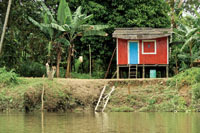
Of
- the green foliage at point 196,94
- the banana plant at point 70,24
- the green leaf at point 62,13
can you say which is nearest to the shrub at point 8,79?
the banana plant at point 70,24

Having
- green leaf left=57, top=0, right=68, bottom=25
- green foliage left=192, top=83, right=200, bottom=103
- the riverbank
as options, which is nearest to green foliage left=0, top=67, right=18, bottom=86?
the riverbank

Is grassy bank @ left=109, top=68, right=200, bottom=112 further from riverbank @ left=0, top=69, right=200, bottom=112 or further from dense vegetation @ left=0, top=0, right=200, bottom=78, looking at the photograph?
dense vegetation @ left=0, top=0, right=200, bottom=78

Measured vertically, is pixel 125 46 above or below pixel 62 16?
below

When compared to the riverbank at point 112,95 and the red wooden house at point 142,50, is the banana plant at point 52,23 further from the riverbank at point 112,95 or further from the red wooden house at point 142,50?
the riverbank at point 112,95

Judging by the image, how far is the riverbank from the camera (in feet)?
64.0

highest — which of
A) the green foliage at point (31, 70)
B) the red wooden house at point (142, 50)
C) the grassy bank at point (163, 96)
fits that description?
the red wooden house at point (142, 50)

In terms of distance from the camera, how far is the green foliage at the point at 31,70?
25688 millimetres

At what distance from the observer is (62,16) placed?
23938 millimetres

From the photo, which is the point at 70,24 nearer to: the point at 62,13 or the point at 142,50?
the point at 62,13

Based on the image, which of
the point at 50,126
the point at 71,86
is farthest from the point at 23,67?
the point at 50,126

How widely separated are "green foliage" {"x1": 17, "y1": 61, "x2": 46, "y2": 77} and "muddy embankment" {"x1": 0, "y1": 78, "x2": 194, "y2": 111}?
4289mm

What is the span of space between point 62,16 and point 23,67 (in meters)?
4.45

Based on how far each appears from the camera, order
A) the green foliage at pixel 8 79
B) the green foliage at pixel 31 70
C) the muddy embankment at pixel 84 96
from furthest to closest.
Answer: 1. the green foliage at pixel 31 70
2. the green foliage at pixel 8 79
3. the muddy embankment at pixel 84 96

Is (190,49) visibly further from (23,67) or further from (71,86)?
(23,67)
